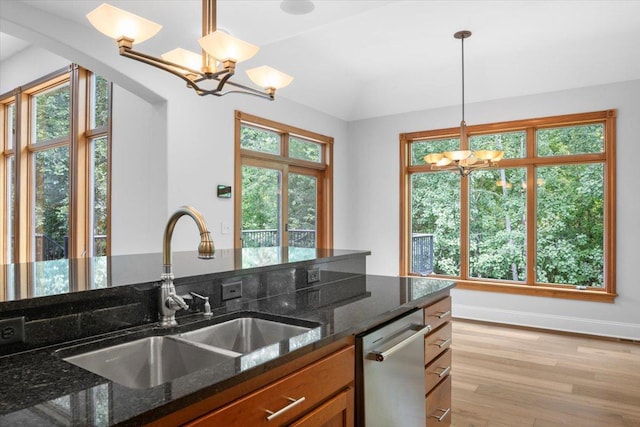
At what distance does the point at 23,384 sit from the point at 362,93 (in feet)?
18.5

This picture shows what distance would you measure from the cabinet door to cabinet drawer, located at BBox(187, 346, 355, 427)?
0.07ft

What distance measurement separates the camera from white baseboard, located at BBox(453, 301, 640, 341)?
4.74m

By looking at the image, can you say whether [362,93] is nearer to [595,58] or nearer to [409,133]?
[409,133]

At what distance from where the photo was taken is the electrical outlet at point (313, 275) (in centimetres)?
233

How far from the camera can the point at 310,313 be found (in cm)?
173

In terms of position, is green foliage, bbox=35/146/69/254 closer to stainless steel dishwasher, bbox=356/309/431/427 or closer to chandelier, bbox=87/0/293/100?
chandelier, bbox=87/0/293/100

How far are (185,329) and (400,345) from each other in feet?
2.77

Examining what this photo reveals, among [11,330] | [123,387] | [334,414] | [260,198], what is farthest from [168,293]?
[260,198]

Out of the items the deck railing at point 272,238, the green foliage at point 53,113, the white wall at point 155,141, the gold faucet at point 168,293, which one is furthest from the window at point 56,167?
the gold faucet at point 168,293

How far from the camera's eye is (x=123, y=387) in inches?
38.1

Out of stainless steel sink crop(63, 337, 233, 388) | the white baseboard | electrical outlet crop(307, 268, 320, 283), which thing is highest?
electrical outlet crop(307, 268, 320, 283)

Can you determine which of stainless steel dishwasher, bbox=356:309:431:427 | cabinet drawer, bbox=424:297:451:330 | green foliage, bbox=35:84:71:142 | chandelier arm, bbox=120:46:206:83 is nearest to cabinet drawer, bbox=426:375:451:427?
stainless steel dishwasher, bbox=356:309:431:427

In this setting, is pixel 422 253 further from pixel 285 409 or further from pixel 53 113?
pixel 53 113

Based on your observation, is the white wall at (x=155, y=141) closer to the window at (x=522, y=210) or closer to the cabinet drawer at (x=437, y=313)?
the window at (x=522, y=210)
